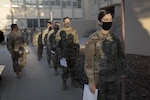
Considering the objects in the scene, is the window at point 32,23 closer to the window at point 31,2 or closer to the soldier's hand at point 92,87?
the window at point 31,2

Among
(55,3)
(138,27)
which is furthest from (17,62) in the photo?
(55,3)

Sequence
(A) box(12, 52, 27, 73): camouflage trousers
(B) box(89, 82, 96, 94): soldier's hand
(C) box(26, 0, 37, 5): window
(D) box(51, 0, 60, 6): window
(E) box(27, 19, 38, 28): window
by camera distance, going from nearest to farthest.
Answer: (B) box(89, 82, 96, 94): soldier's hand
(A) box(12, 52, 27, 73): camouflage trousers
(E) box(27, 19, 38, 28): window
(C) box(26, 0, 37, 5): window
(D) box(51, 0, 60, 6): window

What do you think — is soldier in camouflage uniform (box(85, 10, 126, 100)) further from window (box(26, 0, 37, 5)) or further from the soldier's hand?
window (box(26, 0, 37, 5))

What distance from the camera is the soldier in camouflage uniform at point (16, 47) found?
8.37 meters

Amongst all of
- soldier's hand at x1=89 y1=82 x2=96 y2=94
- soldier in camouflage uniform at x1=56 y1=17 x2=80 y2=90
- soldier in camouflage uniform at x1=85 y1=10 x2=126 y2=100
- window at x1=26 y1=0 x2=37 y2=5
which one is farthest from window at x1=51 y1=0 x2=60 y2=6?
soldier's hand at x1=89 y1=82 x2=96 y2=94

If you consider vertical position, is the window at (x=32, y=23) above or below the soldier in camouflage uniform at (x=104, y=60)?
above

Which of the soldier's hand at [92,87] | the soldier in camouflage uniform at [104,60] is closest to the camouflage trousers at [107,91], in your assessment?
the soldier in camouflage uniform at [104,60]

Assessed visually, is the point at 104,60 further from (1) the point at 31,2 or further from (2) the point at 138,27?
(1) the point at 31,2

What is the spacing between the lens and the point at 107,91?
3.65 m

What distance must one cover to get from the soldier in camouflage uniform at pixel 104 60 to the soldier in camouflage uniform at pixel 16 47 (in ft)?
17.3

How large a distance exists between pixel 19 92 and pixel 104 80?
12.4ft

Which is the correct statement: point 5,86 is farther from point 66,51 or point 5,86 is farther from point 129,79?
point 129,79

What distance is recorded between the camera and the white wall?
10.4 meters

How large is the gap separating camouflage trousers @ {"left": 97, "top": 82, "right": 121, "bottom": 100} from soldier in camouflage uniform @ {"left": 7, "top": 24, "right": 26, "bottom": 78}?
5359 mm
